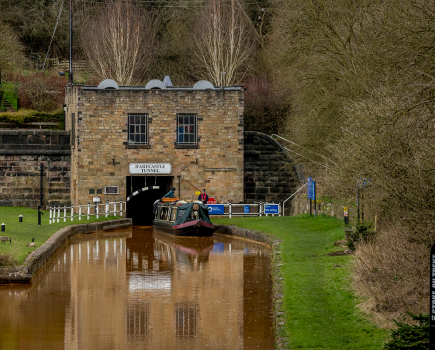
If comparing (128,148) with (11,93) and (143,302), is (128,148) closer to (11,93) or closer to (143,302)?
(11,93)

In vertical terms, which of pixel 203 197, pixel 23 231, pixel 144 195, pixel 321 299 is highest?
pixel 144 195

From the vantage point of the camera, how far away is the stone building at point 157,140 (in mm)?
37031

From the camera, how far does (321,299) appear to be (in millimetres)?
14430

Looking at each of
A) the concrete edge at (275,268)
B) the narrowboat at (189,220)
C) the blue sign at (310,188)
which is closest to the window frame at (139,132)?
the narrowboat at (189,220)

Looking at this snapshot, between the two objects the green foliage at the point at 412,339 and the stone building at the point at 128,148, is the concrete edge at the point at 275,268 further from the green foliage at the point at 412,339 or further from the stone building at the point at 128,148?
the stone building at the point at 128,148

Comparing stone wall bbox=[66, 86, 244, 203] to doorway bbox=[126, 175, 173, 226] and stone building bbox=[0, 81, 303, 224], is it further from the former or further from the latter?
doorway bbox=[126, 175, 173, 226]

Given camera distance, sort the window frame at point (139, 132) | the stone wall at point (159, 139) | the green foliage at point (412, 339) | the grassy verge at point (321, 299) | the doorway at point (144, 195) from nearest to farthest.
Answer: the green foliage at point (412, 339) < the grassy verge at point (321, 299) < the stone wall at point (159, 139) < the window frame at point (139, 132) < the doorway at point (144, 195)

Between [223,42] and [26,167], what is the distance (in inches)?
757

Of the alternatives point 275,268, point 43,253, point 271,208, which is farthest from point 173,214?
point 275,268

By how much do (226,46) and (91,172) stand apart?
61.8 ft

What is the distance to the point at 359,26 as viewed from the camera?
29.0 m

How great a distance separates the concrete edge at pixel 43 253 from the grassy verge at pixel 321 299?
19.8 feet

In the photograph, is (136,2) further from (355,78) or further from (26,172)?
(355,78)

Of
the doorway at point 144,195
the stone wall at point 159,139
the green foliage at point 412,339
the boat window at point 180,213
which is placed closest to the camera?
the green foliage at point 412,339
